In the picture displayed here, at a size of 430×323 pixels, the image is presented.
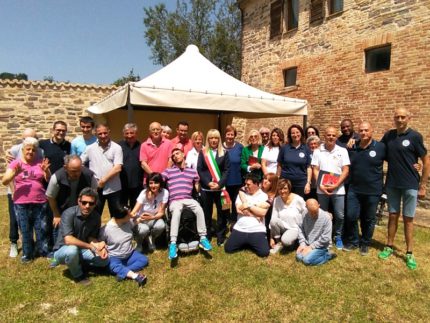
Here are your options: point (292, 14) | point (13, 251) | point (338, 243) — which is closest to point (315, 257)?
point (338, 243)

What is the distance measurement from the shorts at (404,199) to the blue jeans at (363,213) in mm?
160

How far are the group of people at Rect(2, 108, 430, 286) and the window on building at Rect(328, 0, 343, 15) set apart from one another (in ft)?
20.0

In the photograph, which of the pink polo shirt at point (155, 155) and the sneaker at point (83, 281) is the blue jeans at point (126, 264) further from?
the pink polo shirt at point (155, 155)

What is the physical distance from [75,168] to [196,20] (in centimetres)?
2139

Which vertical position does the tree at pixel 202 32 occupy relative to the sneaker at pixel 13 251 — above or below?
above

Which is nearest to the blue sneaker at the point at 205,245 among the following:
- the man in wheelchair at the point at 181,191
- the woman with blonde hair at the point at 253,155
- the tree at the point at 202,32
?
the man in wheelchair at the point at 181,191

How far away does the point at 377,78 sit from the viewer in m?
7.80

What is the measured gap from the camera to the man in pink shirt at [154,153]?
412 cm

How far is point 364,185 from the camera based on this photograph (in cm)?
384

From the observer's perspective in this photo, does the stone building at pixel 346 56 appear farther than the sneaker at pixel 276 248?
Yes

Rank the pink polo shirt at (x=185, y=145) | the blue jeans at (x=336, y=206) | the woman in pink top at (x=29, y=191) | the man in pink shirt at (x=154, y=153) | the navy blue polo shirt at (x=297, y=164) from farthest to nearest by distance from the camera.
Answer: the pink polo shirt at (x=185, y=145), the navy blue polo shirt at (x=297, y=164), the man in pink shirt at (x=154, y=153), the blue jeans at (x=336, y=206), the woman in pink top at (x=29, y=191)

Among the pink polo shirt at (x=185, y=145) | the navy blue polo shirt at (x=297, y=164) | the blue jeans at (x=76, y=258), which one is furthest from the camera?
the pink polo shirt at (x=185, y=145)

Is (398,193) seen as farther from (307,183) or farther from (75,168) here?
(75,168)

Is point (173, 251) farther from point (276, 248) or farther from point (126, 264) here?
point (276, 248)
